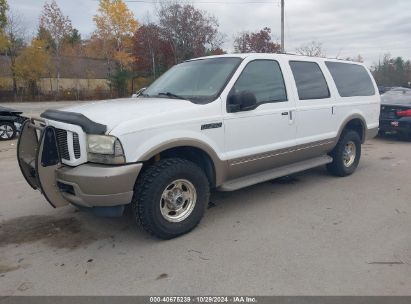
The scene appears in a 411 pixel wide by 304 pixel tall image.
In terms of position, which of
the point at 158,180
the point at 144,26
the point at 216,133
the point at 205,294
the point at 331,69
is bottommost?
the point at 205,294

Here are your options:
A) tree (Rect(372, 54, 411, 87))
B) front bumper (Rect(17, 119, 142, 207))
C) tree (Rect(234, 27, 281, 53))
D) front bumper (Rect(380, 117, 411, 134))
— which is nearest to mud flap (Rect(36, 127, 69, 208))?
front bumper (Rect(17, 119, 142, 207))

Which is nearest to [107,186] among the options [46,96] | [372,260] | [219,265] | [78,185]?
[78,185]

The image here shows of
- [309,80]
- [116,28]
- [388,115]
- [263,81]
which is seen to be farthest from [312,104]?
[116,28]

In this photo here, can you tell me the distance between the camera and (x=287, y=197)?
215 inches

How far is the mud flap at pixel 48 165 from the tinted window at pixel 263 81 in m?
2.12

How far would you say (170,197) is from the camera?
4070 mm

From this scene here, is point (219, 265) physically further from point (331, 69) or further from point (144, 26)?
point (144, 26)

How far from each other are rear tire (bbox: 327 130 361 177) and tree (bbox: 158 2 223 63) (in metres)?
38.5

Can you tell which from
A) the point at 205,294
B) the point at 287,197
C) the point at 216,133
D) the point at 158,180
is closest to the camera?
the point at 205,294

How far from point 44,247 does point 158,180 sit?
1.42m

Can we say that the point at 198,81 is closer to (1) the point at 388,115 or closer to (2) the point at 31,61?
(1) the point at 388,115

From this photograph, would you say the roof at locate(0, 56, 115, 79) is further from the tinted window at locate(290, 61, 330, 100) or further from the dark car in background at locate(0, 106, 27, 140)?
the tinted window at locate(290, 61, 330, 100)

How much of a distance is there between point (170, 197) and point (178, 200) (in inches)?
4.2

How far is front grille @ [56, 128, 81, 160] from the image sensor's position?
3687 millimetres
